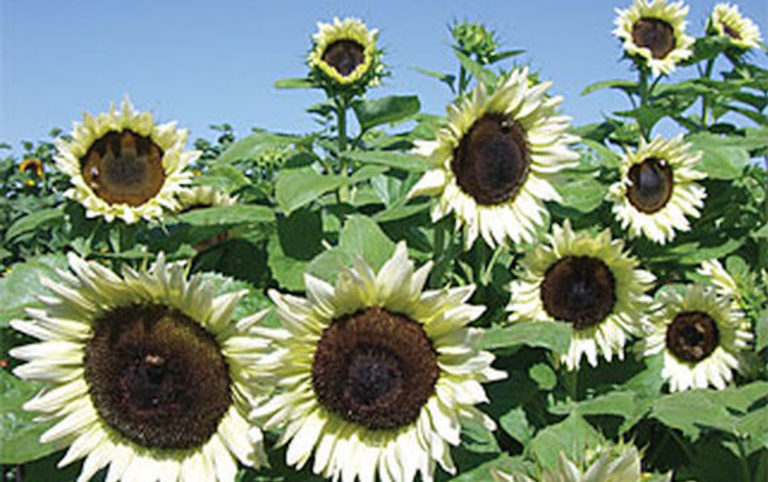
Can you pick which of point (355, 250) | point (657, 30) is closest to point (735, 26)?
point (657, 30)

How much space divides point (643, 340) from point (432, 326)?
1.07m

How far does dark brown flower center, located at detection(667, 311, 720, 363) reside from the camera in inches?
90.9

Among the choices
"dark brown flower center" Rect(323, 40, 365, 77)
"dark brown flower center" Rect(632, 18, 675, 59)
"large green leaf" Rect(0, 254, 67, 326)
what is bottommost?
"large green leaf" Rect(0, 254, 67, 326)

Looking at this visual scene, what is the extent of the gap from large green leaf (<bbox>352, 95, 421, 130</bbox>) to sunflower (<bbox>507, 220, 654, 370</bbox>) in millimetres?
424

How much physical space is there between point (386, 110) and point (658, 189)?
2.67 feet

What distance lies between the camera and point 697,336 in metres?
2.33

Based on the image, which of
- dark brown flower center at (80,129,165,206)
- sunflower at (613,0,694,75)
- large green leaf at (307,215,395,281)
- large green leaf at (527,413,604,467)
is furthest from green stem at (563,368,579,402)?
sunflower at (613,0,694,75)

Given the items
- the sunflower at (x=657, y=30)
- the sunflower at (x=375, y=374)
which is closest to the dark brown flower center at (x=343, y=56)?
the sunflower at (x=375, y=374)

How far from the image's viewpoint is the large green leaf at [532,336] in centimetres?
136

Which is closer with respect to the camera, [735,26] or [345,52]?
[345,52]

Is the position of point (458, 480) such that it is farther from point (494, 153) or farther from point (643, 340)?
point (643, 340)

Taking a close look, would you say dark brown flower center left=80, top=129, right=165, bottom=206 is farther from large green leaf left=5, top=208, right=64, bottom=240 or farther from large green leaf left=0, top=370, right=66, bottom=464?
large green leaf left=0, top=370, right=66, bottom=464

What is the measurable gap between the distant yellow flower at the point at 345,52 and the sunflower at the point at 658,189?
70 centimetres

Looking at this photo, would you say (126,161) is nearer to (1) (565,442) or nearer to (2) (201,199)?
(2) (201,199)
